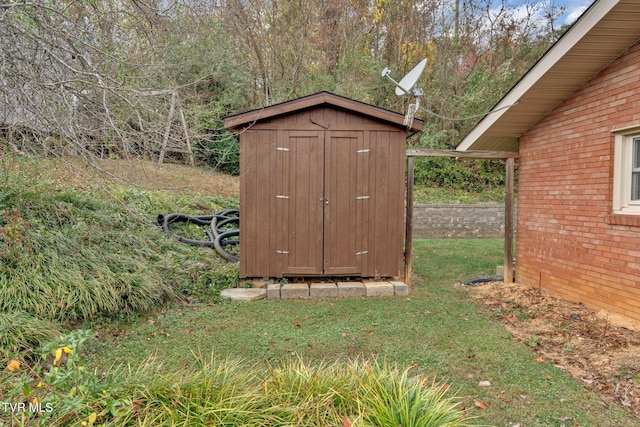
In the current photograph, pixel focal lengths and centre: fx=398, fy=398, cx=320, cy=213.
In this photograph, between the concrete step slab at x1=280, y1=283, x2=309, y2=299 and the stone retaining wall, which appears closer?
the concrete step slab at x1=280, y1=283, x2=309, y2=299

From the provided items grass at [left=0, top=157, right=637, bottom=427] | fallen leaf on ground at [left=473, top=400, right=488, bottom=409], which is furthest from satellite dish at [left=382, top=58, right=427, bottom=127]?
fallen leaf on ground at [left=473, top=400, right=488, bottom=409]

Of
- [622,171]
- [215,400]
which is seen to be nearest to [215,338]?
[215,400]

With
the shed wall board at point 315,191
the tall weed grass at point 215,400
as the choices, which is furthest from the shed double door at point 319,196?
the tall weed grass at point 215,400

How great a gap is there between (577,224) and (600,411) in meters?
2.77

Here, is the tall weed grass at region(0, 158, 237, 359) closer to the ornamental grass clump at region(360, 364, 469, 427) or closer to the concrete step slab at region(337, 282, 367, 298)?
the concrete step slab at region(337, 282, 367, 298)

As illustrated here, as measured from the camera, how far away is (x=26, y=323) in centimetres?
338

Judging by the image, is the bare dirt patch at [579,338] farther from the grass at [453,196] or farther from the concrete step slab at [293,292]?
the grass at [453,196]

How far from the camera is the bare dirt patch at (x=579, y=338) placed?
3.04 meters

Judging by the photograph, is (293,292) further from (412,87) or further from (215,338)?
(412,87)

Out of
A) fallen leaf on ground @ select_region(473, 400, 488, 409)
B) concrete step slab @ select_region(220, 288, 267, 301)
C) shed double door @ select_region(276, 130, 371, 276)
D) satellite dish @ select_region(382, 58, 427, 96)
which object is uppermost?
satellite dish @ select_region(382, 58, 427, 96)

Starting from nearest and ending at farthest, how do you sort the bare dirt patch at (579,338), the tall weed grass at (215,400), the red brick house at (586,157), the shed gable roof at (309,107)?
the tall weed grass at (215,400) → the bare dirt patch at (579,338) → the red brick house at (586,157) → the shed gable roof at (309,107)

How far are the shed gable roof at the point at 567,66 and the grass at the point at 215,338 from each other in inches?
99.6

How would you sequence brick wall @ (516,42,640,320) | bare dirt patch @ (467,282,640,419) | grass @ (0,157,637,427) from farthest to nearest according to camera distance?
brick wall @ (516,42,640,320), bare dirt patch @ (467,282,640,419), grass @ (0,157,637,427)

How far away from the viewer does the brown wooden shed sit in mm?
5578
